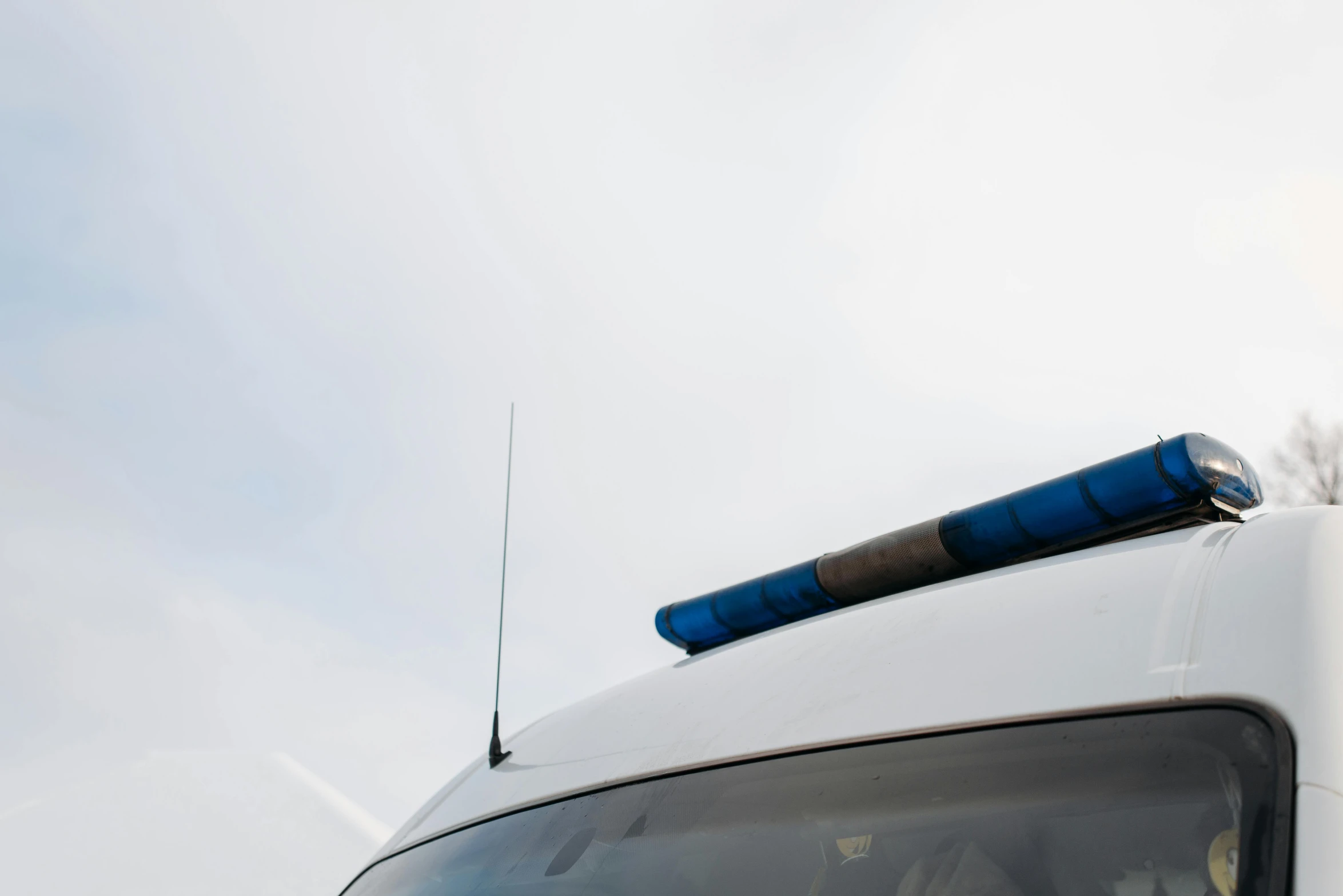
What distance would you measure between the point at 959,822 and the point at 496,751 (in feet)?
5.28

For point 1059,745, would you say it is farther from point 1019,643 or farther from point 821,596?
point 821,596

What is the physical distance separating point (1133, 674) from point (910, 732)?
337 mm

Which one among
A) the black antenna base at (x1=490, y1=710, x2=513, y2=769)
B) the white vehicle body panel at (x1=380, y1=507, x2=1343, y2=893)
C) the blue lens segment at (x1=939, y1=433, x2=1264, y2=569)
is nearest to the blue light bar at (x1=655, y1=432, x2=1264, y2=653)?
the blue lens segment at (x1=939, y1=433, x2=1264, y2=569)

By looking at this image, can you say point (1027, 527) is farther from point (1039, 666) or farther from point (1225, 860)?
point (1225, 860)

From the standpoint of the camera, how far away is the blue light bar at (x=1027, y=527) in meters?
1.92

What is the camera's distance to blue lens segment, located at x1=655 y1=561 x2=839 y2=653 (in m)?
2.62

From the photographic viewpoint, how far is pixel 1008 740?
1328 mm

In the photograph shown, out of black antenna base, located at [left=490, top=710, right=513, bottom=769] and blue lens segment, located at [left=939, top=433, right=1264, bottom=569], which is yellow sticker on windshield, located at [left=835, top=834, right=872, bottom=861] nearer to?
blue lens segment, located at [left=939, top=433, right=1264, bottom=569]

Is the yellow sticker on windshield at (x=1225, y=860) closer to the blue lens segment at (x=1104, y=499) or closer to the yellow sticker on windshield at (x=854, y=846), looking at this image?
the yellow sticker on windshield at (x=854, y=846)

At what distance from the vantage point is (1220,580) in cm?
140

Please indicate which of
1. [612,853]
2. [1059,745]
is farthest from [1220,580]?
[612,853]

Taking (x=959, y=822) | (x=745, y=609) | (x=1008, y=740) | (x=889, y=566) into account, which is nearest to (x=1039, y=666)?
(x=1008, y=740)

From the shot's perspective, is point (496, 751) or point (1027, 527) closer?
point (1027, 527)

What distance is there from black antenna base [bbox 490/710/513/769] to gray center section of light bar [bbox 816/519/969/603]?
3.23 ft
